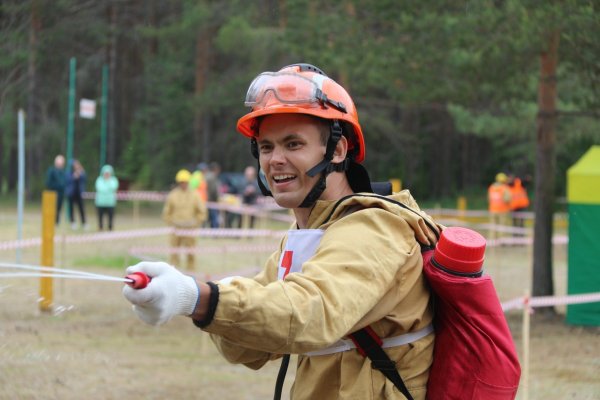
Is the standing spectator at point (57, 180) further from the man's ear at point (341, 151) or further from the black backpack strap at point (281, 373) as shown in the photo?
the man's ear at point (341, 151)

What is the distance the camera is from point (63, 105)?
35.9 meters

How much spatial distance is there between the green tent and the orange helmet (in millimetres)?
8806

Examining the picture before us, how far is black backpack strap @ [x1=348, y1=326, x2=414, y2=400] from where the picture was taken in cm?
243

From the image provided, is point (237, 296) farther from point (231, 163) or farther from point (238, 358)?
point (231, 163)

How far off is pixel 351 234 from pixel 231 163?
35.9 meters

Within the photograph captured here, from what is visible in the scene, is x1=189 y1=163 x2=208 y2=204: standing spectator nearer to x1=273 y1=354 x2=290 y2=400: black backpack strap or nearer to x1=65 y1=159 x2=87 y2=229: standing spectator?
x1=65 y1=159 x2=87 y2=229: standing spectator

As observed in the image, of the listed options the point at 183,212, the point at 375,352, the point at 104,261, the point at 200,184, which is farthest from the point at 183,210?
the point at 375,352

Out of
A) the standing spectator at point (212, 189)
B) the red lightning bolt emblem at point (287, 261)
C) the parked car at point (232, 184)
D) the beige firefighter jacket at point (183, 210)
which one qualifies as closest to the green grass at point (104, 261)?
the beige firefighter jacket at point (183, 210)

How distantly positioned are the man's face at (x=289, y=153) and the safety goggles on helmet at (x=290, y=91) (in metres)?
0.06

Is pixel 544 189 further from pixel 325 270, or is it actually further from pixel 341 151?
pixel 325 270

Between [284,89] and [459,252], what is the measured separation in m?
0.67

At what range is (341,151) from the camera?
265cm

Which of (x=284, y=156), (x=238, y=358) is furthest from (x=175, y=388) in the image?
(x=284, y=156)

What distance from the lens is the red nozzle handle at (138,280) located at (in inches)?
73.8
